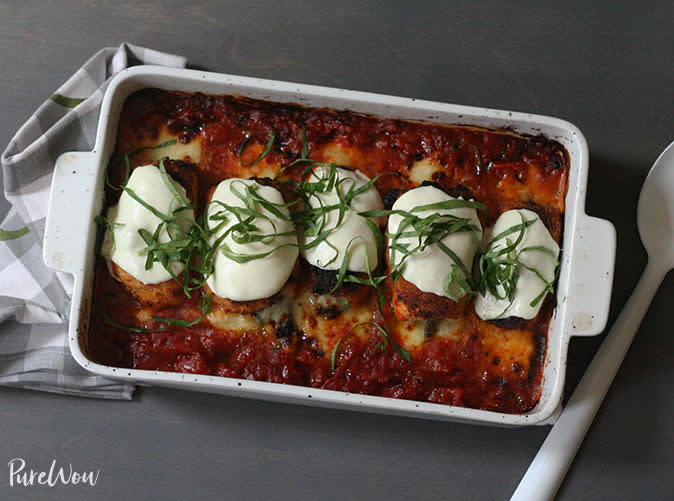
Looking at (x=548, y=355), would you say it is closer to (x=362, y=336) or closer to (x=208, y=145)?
(x=362, y=336)

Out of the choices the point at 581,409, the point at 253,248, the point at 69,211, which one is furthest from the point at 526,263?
the point at 69,211

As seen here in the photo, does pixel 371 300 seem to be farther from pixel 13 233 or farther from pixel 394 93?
pixel 13 233

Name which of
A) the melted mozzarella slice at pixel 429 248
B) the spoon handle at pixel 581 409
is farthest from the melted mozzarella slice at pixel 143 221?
the spoon handle at pixel 581 409

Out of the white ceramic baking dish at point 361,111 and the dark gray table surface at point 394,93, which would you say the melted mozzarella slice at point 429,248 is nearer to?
the white ceramic baking dish at point 361,111

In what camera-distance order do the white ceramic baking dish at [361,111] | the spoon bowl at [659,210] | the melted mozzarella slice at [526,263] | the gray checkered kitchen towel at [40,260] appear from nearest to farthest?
the white ceramic baking dish at [361,111] < the melted mozzarella slice at [526,263] < the gray checkered kitchen towel at [40,260] < the spoon bowl at [659,210]

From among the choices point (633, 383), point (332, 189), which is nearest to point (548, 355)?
point (633, 383)

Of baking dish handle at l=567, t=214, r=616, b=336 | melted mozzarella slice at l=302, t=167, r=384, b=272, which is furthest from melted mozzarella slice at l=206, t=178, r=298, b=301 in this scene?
baking dish handle at l=567, t=214, r=616, b=336
